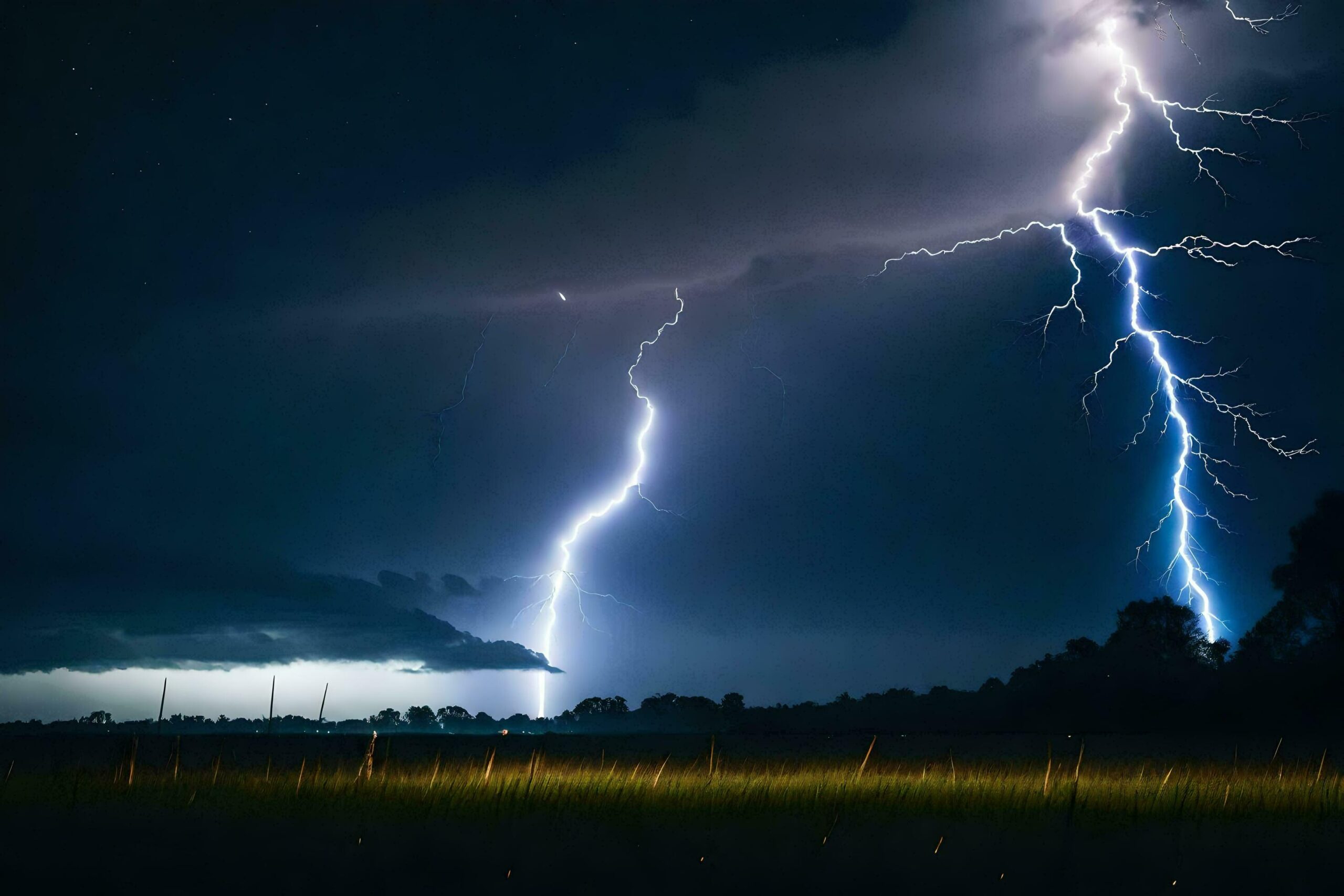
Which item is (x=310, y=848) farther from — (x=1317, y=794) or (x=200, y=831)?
(x=1317, y=794)

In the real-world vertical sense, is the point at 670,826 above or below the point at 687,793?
below

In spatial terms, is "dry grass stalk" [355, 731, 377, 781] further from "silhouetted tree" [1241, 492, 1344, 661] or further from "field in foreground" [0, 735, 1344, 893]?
"silhouetted tree" [1241, 492, 1344, 661]

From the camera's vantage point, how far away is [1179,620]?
2973cm

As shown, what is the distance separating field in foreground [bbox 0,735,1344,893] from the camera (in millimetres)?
6438

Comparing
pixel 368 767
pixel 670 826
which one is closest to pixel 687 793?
pixel 670 826

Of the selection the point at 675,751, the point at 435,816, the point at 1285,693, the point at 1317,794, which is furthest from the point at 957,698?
the point at 435,816

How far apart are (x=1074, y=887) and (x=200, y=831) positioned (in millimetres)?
5447

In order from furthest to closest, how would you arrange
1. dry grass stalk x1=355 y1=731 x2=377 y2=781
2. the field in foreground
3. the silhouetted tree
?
1. the silhouetted tree
2. dry grass stalk x1=355 y1=731 x2=377 y2=781
3. the field in foreground

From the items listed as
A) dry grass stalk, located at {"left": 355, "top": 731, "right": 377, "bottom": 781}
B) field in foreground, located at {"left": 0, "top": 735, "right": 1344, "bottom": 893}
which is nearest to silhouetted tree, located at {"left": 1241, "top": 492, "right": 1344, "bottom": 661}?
field in foreground, located at {"left": 0, "top": 735, "right": 1344, "bottom": 893}

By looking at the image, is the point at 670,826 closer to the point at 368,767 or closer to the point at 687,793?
the point at 687,793

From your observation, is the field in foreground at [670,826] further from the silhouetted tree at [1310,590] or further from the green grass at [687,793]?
the silhouetted tree at [1310,590]

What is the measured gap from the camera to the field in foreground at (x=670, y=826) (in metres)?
6.44

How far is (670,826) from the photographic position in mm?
8102

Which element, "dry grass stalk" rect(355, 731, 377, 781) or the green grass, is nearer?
the green grass
